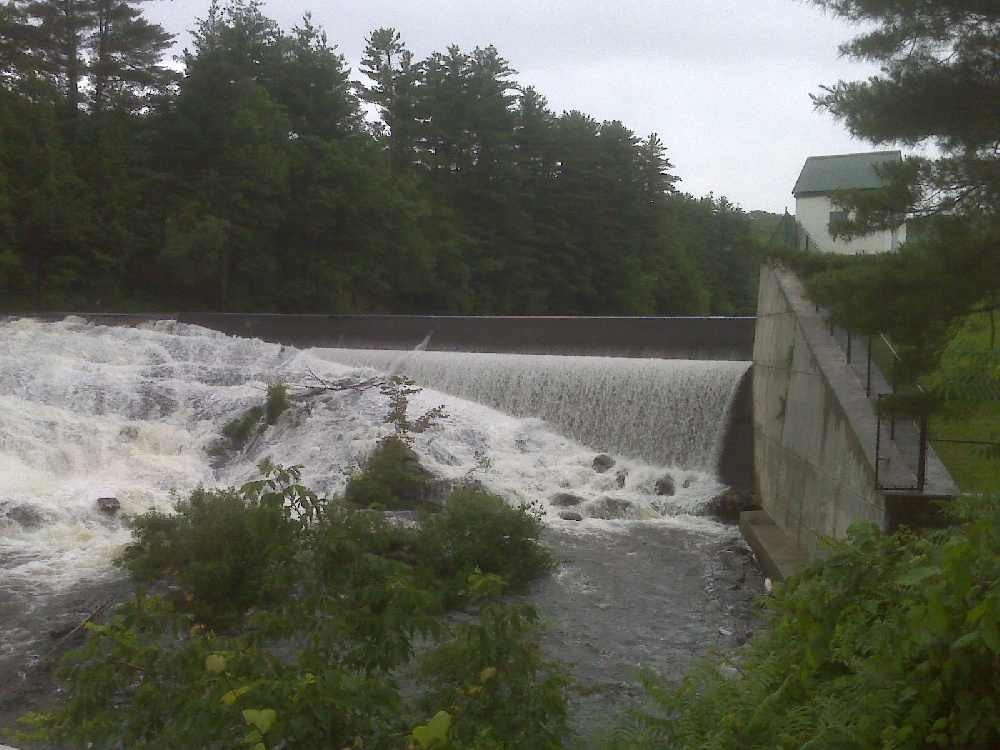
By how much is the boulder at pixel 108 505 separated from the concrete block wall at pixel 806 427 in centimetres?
731

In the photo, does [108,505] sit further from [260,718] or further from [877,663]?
[877,663]

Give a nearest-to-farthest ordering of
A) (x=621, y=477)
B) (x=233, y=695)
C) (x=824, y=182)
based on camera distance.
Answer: (x=233, y=695) < (x=621, y=477) < (x=824, y=182)

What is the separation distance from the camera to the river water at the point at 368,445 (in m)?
8.55

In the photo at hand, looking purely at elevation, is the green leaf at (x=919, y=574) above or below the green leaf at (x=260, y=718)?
above

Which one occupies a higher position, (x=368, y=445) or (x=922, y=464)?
(x=922, y=464)

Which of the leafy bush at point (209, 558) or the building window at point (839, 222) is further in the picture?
the building window at point (839, 222)

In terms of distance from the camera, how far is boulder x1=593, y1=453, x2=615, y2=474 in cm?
1259

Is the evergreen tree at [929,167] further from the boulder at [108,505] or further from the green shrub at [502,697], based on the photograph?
the boulder at [108,505]

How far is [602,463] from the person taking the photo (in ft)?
41.6

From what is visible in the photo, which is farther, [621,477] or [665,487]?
[621,477]

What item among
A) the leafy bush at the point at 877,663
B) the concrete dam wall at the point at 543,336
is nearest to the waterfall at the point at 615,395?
the concrete dam wall at the point at 543,336

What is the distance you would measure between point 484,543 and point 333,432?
5273 millimetres

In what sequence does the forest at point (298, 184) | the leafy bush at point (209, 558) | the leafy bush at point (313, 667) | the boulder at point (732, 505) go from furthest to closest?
the forest at point (298, 184) → the boulder at point (732, 505) → the leafy bush at point (209, 558) → the leafy bush at point (313, 667)

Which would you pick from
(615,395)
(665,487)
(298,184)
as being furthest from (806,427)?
(298,184)
